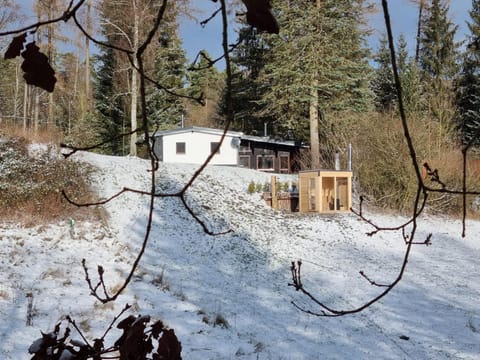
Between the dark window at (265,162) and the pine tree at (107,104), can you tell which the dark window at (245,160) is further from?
the pine tree at (107,104)

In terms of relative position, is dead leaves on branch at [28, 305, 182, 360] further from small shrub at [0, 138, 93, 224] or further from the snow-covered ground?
small shrub at [0, 138, 93, 224]

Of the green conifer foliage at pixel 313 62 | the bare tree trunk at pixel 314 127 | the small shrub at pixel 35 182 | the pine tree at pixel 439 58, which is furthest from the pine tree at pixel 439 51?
the small shrub at pixel 35 182

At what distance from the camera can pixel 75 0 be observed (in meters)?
0.48

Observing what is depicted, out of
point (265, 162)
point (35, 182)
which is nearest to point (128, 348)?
point (35, 182)

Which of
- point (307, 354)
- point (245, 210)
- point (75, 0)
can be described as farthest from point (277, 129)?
point (75, 0)

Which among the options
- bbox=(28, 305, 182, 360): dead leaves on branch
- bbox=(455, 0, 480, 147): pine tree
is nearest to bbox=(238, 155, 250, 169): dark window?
bbox=(455, 0, 480, 147): pine tree

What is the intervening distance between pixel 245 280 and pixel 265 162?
14148 mm

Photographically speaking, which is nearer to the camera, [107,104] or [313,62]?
[313,62]

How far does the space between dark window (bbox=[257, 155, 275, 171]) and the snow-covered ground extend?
8419 millimetres

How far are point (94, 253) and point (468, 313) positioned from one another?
6044 mm

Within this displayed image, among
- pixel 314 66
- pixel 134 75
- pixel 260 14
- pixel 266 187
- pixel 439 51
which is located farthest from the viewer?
pixel 439 51

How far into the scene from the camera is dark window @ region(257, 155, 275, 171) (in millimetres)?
21766

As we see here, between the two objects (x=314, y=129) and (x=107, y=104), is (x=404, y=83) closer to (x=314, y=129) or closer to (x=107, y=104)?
(x=314, y=129)

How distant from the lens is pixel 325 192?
13.8 meters
